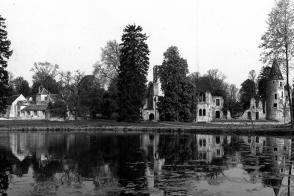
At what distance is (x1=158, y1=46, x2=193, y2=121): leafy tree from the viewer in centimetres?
6731

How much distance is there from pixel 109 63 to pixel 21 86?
176 feet

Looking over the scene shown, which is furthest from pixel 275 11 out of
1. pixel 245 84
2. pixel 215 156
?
pixel 245 84

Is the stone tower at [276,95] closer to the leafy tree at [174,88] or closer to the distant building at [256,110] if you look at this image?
the distant building at [256,110]

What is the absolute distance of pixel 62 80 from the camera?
75.9 metres

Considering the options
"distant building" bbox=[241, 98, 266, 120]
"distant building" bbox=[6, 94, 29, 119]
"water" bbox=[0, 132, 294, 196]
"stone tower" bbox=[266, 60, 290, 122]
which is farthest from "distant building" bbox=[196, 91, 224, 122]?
"water" bbox=[0, 132, 294, 196]

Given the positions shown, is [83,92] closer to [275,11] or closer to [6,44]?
[6,44]

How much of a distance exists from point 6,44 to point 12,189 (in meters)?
43.8

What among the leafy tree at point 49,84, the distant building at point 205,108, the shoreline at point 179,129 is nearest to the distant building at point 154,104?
the distant building at point 205,108

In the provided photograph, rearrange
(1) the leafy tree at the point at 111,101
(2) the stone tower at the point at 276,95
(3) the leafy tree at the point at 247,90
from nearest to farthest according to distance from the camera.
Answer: (1) the leafy tree at the point at 111,101 < (2) the stone tower at the point at 276,95 < (3) the leafy tree at the point at 247,90

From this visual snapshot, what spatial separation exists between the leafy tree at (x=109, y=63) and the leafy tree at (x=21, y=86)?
1908 inches

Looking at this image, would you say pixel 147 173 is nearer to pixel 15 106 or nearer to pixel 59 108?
pixel 59 108

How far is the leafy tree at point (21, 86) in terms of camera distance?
11455cm

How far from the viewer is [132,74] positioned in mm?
61000

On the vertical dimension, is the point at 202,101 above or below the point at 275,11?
below
